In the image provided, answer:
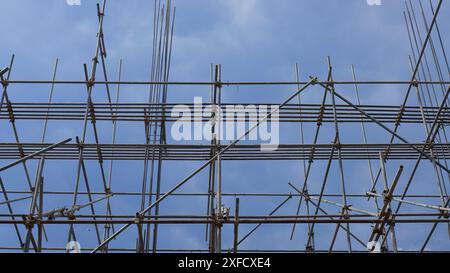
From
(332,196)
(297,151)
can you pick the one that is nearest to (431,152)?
(297,151)

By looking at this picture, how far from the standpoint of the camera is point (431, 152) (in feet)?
34.9

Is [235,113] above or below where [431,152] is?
above

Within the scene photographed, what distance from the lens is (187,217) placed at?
8.69 meters
